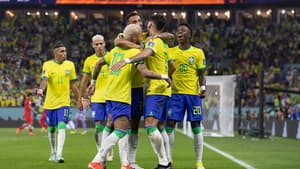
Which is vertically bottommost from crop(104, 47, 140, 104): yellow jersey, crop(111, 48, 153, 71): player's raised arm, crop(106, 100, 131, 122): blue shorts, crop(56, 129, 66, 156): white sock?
crop(56, 129, 66, 156): white sock

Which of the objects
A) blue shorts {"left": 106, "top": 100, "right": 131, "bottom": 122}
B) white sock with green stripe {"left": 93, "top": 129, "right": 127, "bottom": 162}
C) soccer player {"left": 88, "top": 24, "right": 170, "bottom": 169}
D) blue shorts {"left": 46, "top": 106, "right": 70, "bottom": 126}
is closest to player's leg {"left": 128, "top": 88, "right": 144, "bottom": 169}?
soccer player {"left": 88, "top": 24, "right": 170, "bottom": 169}

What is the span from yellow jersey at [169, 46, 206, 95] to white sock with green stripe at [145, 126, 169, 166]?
5.16 ft

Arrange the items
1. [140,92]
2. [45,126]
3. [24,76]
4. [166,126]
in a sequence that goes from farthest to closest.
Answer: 1. [24,76]
2. [45,126]
3. [166,126]
4. [140,92]

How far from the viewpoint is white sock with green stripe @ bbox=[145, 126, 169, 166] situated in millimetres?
10070

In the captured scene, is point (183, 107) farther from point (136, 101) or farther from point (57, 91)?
point (57, 91)

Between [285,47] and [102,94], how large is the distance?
123ft

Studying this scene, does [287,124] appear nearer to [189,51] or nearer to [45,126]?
[45,126]

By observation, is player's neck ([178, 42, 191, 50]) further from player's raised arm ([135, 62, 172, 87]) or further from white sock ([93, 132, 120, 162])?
white sock ([93, 132, 120, 162])

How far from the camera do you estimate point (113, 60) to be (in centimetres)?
995

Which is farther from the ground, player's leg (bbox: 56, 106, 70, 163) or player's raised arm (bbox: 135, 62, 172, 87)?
player's raised arm (bbox: 135, 62, 172, 87)

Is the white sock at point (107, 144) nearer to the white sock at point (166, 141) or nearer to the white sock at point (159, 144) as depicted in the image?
the white sock at point (159, 144)

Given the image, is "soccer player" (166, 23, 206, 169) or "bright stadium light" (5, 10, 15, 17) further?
"bright stadium light" (5, 10, 15, 17)

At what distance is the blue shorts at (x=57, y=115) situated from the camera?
13.7 metres

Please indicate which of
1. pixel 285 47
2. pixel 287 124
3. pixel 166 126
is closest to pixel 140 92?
pixel 166 126
